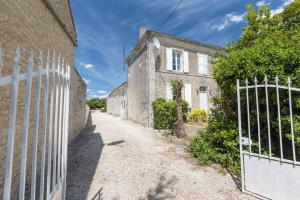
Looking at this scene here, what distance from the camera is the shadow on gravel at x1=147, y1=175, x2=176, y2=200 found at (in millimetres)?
3332

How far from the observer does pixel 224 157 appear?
474 centimetres

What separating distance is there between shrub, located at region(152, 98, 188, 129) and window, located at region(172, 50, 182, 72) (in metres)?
3.20

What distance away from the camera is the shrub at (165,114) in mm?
11047

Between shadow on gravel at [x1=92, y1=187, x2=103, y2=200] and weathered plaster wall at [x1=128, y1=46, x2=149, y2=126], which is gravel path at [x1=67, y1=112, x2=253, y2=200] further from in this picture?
weathered plaster wall at [x1=128, y1=46, x2=149, y2=126]

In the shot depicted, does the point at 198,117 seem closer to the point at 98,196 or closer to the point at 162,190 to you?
the point at 162,190

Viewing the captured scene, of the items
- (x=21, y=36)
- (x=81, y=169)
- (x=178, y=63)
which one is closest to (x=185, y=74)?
(x=178, y=63)

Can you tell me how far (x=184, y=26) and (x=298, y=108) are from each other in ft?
42.2

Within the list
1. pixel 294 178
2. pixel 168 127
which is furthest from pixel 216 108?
pixel 168 127

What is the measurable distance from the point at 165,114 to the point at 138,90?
4.35m

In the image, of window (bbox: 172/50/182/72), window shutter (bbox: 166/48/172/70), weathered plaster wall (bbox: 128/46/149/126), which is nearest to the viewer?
window shutter (bbox: 166/48/172/70)

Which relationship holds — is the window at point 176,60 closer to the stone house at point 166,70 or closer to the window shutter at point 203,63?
the stone house at point 166,70

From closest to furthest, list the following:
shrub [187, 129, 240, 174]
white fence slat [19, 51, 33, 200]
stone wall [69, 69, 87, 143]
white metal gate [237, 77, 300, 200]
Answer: white fence slat [19, 51, 33, 200]
white metal gate [237, 77, 300, 200]
shrub [187, 129, 240, 174]
stone wall [69, 69, 87, 143]

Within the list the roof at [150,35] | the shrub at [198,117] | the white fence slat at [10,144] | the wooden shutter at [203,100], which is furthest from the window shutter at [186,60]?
the white fence slat at [10,144]

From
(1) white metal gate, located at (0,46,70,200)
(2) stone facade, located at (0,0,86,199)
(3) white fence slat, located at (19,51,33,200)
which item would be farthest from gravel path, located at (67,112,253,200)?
(3) white fence slat, located at (19,51,33,200)
